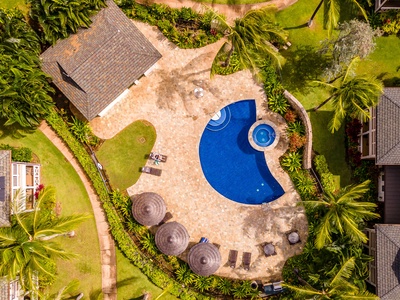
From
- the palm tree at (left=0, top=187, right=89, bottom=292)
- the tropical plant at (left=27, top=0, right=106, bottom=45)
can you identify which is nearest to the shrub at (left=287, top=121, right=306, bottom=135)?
the palm tree at (left=0, top=187, right=89, bottom=292)

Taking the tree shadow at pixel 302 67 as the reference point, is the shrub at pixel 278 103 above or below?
below

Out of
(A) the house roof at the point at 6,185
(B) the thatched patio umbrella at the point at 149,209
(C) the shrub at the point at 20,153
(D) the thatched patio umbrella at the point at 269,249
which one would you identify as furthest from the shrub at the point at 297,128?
(A) the house roof at the point at 6,185

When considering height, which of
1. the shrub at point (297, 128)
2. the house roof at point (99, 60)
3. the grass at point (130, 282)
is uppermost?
the house roof at point (99, 60)

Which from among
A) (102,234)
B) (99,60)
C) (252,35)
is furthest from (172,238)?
(252,35)

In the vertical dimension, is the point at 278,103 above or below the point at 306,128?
above

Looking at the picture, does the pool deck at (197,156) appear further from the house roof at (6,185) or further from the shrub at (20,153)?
the house roof at (6,185)

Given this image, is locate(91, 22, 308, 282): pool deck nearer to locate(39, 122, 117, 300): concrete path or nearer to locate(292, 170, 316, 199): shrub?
locate(292, 170, 316, 199): shrub

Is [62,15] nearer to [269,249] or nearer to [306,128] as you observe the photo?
[306,128]
